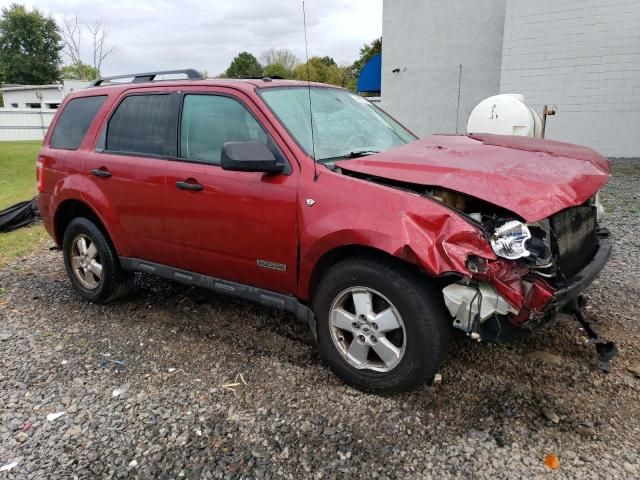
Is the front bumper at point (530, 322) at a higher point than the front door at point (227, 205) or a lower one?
lower

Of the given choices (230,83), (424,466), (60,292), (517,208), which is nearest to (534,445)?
(424,466)

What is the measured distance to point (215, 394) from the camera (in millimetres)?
3285

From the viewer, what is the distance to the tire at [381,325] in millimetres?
2863

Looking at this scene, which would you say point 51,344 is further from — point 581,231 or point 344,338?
point 581,231

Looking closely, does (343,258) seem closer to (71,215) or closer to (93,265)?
(93,265)

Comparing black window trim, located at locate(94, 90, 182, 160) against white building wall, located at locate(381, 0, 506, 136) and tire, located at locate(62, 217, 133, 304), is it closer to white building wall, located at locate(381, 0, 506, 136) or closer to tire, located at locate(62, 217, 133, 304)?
tire, located at locate(62, 217, 133, 304)

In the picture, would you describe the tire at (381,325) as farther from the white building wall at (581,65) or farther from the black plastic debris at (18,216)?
the white building wall at (581,65)

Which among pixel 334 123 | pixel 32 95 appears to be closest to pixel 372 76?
pixel 334 123

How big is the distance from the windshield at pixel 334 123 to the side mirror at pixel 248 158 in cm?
25

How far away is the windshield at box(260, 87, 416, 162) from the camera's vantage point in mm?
3521

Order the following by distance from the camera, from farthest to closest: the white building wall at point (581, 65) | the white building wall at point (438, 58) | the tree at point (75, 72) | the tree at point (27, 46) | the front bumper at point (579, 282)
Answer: the tree at point (27, 46)
the tree at point (75, 72)
the white building wall at point (438, 58)
the white building wall at point (581, 65)
the front bumper at point (579, 282)

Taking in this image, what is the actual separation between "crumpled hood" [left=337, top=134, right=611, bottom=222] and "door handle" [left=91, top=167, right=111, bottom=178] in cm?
218

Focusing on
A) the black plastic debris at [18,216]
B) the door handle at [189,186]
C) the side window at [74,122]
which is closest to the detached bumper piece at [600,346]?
the door handle at [189,186]

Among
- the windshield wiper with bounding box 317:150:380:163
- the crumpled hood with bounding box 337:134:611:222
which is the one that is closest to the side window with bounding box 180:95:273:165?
the windshield wiper with bounding box 317:150:380:163
